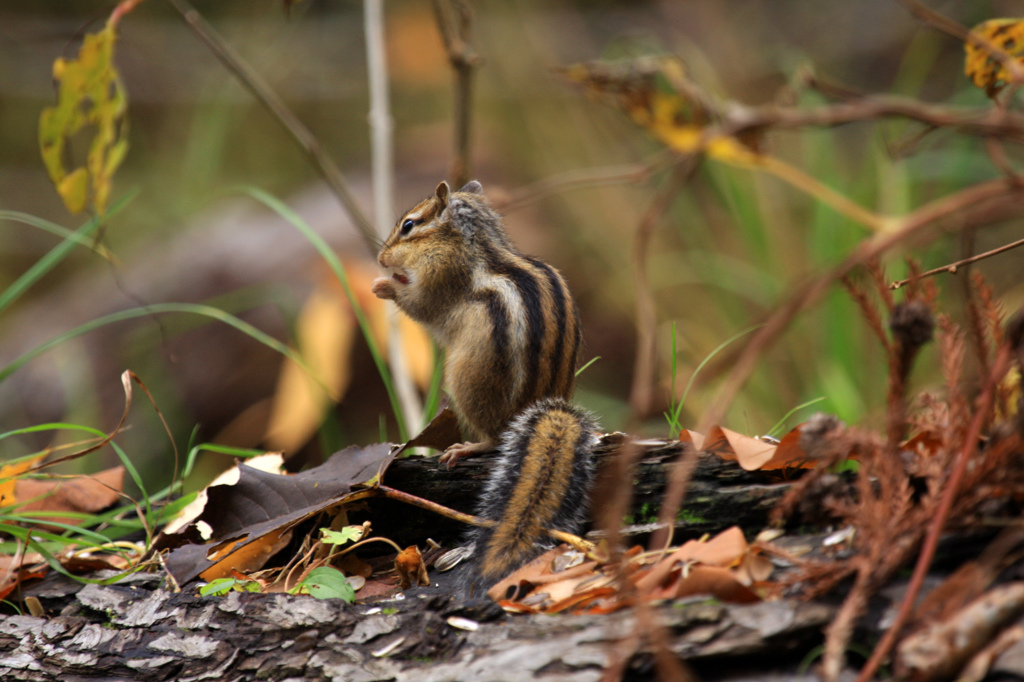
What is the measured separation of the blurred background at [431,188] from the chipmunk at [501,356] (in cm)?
31

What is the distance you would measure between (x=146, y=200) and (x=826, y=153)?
6.61m

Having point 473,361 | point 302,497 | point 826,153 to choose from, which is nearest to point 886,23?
point 826,153

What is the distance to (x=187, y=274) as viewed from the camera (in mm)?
5195

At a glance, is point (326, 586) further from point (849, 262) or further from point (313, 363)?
point (313, 363)

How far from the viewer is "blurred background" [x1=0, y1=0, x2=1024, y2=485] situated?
4.37m

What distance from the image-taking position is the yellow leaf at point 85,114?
6.81 ft

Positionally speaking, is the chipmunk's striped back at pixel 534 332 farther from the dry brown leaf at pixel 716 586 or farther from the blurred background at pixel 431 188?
the dry brown leaf at pixel 716 586

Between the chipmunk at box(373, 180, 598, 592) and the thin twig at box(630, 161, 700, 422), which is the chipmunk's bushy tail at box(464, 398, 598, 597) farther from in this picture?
the thin twig at box(630, 161, 700, 422)

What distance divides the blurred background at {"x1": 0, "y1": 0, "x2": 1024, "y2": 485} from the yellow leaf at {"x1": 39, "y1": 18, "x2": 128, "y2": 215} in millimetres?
223

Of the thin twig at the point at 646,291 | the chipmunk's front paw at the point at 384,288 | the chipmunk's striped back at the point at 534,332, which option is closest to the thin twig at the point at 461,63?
the chipmunk's front paw at the point at 384,288

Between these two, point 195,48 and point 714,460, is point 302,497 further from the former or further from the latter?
point 195,48

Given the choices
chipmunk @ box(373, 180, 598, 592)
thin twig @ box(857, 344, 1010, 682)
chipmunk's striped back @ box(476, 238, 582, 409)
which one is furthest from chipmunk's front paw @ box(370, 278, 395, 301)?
thin twig @ box(857, 344, 1010, 682)

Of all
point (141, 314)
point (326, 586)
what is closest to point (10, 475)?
point (141, 314)

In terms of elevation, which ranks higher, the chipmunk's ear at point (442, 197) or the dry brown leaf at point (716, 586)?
the chipmunk's ear at point (442, 197)
